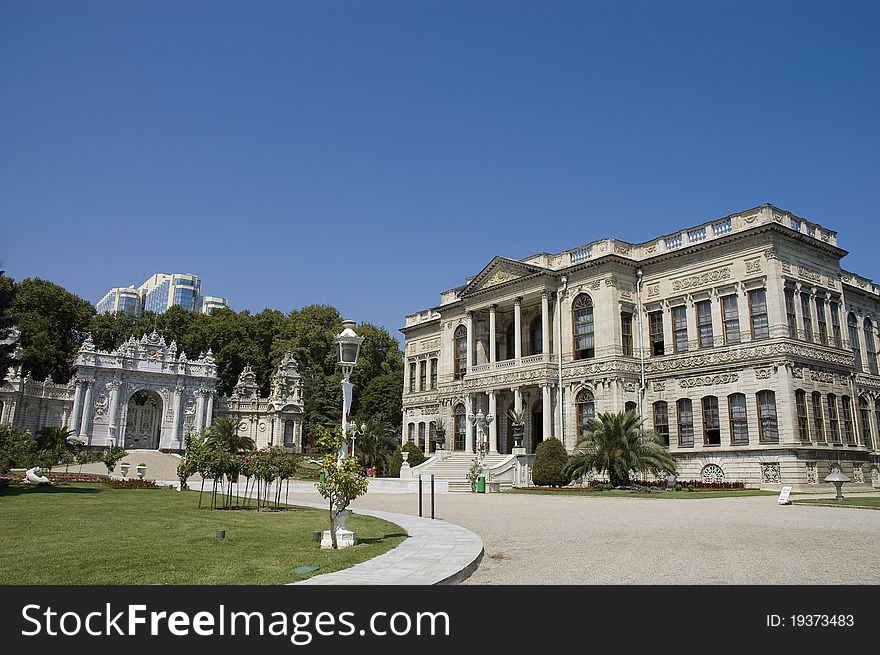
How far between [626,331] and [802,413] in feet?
35.6

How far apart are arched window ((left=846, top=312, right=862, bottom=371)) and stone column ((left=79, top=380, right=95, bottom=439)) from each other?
192 ft

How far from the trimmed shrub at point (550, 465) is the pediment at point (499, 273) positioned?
1249cm

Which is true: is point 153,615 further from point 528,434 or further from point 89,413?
point 89,413

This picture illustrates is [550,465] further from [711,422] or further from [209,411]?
[209,411]

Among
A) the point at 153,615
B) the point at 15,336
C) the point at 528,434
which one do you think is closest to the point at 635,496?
the point at 528,434

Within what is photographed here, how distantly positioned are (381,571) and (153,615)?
3505mm

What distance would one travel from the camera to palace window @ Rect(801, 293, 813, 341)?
3550 cm

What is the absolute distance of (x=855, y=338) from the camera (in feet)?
136

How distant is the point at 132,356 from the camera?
6012cm

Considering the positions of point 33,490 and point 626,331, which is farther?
point 626,331

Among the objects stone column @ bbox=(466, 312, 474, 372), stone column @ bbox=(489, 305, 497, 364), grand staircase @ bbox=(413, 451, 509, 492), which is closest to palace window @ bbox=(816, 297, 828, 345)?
grand staircase @ bbox=(413, 451, 509, 492)

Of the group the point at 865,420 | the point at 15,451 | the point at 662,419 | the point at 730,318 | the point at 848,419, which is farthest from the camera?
the point at 662,419

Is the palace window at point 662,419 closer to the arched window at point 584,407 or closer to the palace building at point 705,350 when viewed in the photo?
the palace building at point 705,350

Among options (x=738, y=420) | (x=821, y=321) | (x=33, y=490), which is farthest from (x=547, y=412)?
(x=33, y=490)
